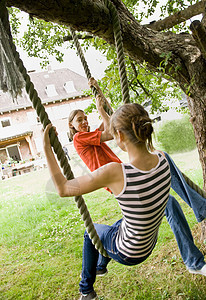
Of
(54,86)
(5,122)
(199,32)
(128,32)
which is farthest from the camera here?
(54,86)

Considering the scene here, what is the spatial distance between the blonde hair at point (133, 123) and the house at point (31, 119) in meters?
17.4

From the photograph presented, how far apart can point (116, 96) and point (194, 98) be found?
259 cm

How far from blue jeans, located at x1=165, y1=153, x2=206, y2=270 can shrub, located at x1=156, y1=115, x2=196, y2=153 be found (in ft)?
31.0

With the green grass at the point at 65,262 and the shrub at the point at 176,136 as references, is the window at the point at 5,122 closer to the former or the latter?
the shrub at the point at 176,136

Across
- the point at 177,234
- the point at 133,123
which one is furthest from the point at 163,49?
the point at 177,234

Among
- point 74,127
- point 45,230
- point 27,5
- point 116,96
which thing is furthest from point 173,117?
point 27,5

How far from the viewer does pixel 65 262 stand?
363 cm

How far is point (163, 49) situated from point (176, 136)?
30.4 feet

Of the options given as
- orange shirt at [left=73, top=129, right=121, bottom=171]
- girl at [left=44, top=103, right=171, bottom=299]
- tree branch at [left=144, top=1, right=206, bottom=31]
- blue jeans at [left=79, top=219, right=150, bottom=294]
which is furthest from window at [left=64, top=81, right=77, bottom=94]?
girl at [left=44, top=103, right=171, bottom=299]

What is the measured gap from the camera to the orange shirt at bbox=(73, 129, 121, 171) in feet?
6.88

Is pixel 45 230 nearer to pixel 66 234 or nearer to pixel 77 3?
pixel 66 234

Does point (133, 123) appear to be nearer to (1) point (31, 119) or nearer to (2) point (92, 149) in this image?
(2) point (92, 149)

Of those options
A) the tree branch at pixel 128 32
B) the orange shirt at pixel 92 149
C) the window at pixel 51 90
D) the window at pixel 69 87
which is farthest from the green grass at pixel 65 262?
the window at pixel 69 87

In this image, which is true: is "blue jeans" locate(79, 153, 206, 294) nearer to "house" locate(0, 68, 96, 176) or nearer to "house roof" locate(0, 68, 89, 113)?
"house" locate(0, 68, 96, 176)
